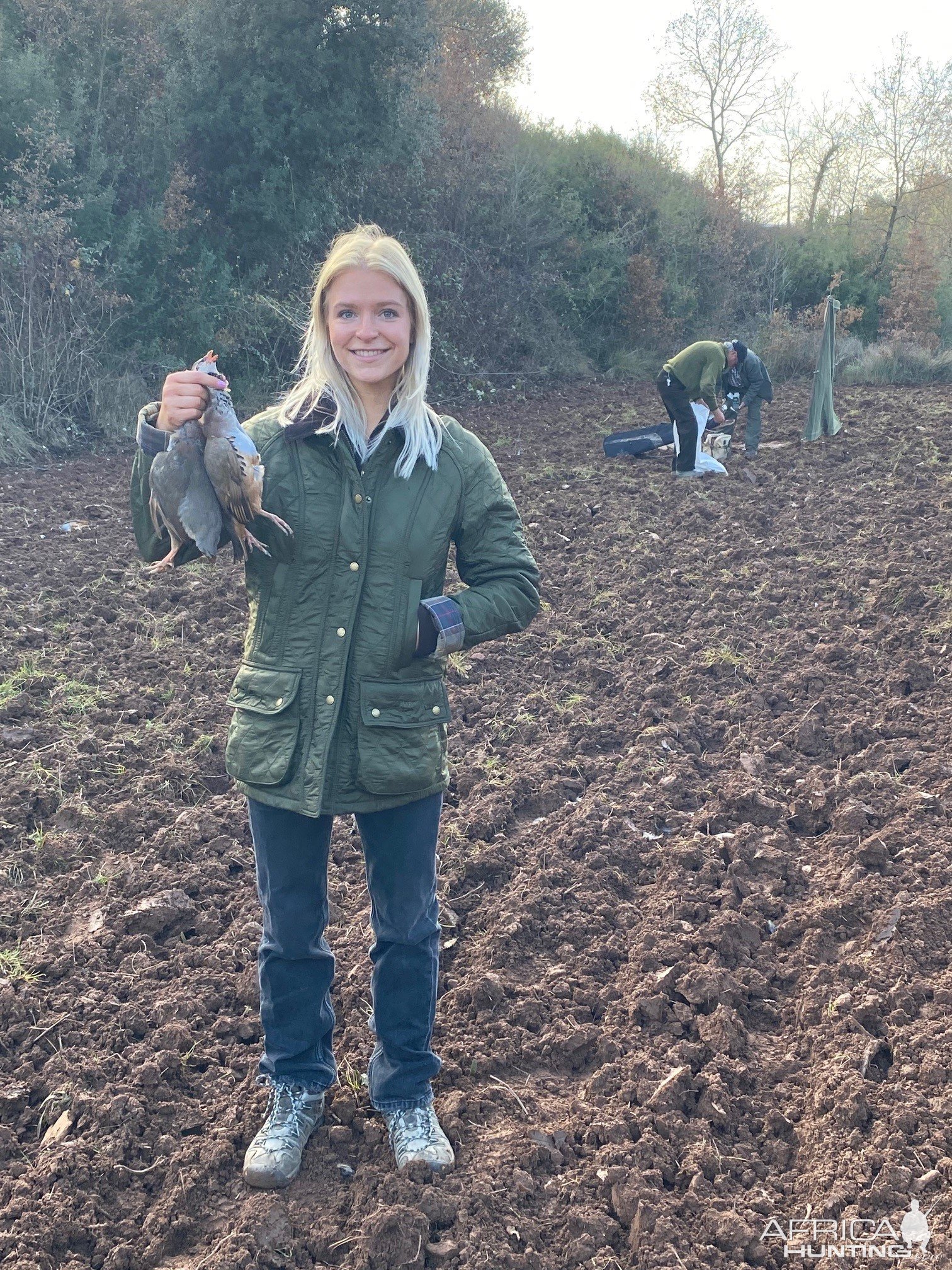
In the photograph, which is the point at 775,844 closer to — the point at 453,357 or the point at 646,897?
the point at 646,897

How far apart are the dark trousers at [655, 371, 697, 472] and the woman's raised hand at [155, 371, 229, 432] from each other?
854 cm

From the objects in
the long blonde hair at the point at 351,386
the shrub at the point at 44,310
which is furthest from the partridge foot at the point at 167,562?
the shrub at the point at 44,310

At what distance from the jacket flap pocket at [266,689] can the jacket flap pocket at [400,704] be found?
16 cm

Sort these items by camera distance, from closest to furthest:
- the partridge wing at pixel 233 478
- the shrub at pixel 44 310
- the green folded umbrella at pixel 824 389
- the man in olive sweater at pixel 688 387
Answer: the partridge wing at pixel 233 478, the man in olive sweater at pixel 688 387, the shrub at pixel 44 310, the green folded umbrella at pixel 824 389

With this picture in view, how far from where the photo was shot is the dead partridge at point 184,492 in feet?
7.18

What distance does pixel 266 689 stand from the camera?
7.96 ft

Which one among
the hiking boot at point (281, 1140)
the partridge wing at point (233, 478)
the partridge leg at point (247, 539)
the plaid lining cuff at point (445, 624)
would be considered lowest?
the hiking boot at point (281, 1140)

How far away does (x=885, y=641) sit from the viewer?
20.1 ft

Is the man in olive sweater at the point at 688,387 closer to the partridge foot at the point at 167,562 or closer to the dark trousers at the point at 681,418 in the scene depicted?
the dark trousers at the point at 681,418

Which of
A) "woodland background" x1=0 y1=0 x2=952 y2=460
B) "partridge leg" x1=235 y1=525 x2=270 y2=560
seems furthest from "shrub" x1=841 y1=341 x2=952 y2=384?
"partridge leg" x1=235 y1=525 x2=270 y2=560

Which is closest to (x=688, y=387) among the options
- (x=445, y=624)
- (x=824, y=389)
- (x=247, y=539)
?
(x=824, y=389)

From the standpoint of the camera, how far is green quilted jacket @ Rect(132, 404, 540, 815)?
239 centimetres

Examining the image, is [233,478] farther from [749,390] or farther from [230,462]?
[749,390]

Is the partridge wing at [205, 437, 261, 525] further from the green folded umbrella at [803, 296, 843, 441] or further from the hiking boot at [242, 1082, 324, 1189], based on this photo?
the green folded umbrella at [803, 296, 843, 441]
